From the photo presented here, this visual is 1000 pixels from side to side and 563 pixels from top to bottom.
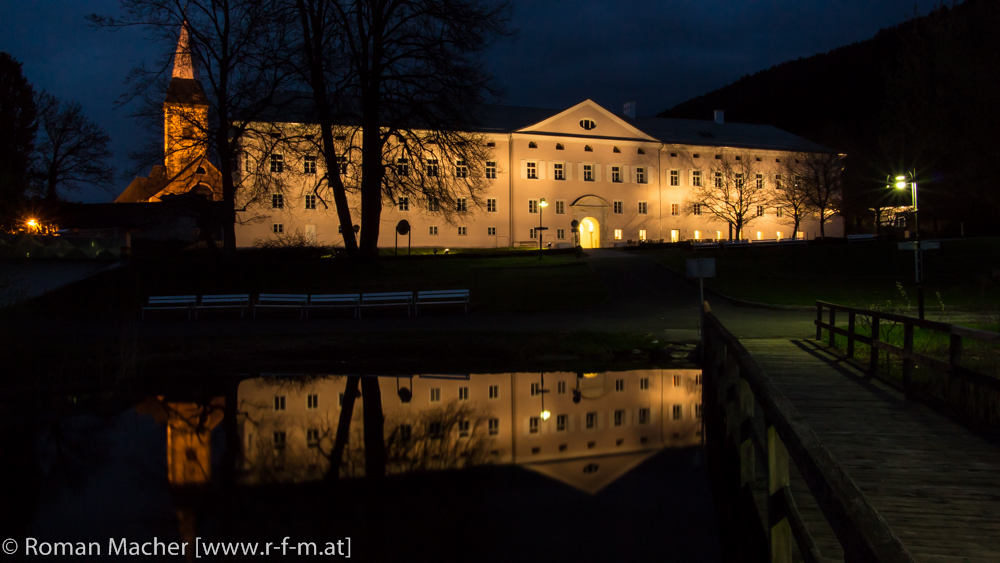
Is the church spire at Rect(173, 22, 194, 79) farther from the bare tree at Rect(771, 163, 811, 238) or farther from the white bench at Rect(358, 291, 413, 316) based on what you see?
the bare tree at Rect(771, 163, 811, 238)

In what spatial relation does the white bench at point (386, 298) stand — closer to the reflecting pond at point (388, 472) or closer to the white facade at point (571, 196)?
the reflecting pond at point (388, 472)

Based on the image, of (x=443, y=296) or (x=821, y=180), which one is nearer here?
(x=443, y=296)

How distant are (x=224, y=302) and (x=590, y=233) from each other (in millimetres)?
38078

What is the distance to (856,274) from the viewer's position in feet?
93.9

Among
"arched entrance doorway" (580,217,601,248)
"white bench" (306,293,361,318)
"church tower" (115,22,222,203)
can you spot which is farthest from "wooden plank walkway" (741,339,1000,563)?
"arched entrance doorway" (580,217,601,248)

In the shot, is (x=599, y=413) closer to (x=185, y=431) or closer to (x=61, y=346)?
(x=185, y=431)

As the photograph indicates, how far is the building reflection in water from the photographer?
7.10 metres

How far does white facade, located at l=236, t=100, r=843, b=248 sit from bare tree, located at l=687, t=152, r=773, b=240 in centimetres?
56

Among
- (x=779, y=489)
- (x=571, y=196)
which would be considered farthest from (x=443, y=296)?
(x=571, y=196)

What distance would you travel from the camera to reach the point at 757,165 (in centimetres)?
6091

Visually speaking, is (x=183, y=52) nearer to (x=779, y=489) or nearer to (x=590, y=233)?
(x=779, y=489)

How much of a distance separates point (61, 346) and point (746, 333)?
15.2 meters

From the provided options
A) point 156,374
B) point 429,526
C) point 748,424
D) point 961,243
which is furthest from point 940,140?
point 961,243

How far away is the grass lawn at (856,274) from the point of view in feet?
71.5
